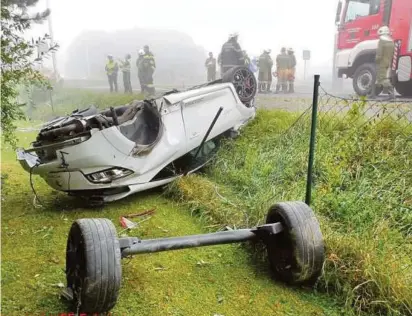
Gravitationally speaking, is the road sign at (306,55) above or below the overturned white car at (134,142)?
above

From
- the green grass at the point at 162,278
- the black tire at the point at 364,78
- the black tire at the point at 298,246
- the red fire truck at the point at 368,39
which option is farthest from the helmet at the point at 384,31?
the black tire at the point at 298,246

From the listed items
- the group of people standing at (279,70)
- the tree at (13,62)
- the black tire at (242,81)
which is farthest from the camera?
the group of people standing at (279,70)

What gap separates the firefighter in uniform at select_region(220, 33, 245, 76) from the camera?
37.2 feet

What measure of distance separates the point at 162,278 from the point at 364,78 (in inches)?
355

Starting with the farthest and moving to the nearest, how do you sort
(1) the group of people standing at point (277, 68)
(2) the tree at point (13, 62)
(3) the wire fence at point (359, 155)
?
(1) the group of people standing at point (277, 68) → (2) the tree at point (13, 62) → (3) the wire fence at point (359, 155)

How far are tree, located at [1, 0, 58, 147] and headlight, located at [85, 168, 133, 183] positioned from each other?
0.85 meters

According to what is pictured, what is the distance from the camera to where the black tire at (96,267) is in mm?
2125

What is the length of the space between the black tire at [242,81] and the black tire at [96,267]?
12.3 ft

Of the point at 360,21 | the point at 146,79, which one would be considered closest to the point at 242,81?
the point at 360,21

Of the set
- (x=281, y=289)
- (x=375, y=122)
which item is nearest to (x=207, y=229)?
(x=281, y=289)

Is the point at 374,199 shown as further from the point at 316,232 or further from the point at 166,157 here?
the point at 166,157

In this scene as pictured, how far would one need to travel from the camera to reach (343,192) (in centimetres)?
379

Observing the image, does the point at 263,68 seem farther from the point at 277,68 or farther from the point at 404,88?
the point at 404,88

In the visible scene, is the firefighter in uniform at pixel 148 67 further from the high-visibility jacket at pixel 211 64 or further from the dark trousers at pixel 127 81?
the high-visibility jacket at pixel 211 64
